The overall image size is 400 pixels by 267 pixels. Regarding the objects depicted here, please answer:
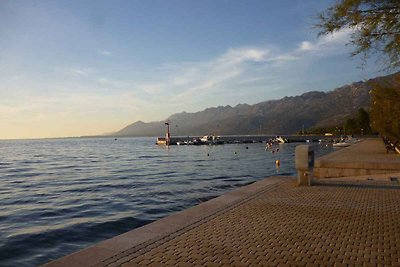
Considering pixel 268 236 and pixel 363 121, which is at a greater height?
pixel 363 121

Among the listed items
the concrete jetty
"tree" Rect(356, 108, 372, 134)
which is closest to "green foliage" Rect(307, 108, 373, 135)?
"tree" Rect(356, 108, 372, 134)

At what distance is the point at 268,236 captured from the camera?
8.12 metres

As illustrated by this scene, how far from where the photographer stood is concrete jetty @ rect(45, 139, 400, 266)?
6551 millimetres

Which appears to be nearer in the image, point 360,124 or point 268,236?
point 268,236

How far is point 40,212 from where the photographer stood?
55.2 ft

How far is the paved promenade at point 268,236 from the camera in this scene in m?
6.55

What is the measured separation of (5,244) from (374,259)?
10216 millimetres

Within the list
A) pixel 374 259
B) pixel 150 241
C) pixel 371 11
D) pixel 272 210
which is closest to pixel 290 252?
pixel 374 259

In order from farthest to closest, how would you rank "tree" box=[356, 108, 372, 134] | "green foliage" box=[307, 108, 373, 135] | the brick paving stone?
"green foliage" box=[307, 108, 373, 135], "tree" box=[356, 108, 372, 134], the brick paving stone

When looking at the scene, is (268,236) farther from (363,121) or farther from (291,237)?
(363,121)

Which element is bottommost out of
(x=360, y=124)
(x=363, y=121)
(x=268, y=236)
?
(x=268, y=236)

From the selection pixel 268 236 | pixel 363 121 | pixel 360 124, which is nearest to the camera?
pixel 268 236

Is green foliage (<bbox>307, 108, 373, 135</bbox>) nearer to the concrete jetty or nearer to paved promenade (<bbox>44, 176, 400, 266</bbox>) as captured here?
the concrete jetty

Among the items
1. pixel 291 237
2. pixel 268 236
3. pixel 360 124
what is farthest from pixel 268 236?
pixel 360 124
